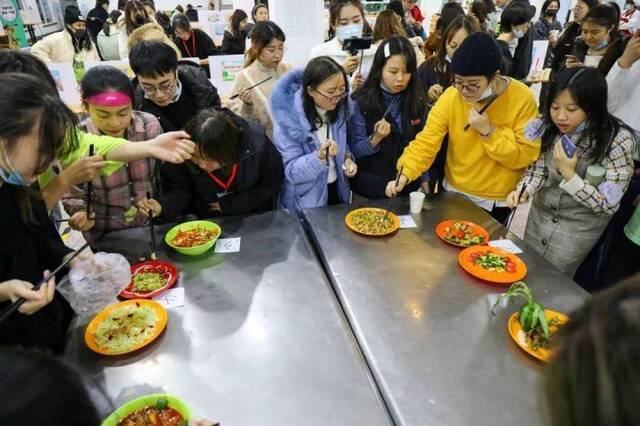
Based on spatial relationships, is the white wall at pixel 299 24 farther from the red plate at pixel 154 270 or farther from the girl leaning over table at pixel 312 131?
the red plate at pixel 154 270

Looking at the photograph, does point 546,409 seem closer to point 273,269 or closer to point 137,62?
point 273,269

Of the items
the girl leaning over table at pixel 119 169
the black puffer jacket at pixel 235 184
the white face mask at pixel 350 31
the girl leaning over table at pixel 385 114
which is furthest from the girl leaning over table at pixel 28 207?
the white face mask at pixel 350 31

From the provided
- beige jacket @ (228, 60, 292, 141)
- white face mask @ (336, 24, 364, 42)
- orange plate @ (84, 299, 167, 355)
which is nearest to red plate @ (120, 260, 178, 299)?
orange plate @ (84, 299, 167, 355)

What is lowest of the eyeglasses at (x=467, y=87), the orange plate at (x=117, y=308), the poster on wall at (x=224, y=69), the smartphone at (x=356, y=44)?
the orange plate at (x=117, y=308)

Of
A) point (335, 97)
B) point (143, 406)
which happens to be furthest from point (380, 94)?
point (143, 406)

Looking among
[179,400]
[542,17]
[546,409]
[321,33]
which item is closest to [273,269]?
[179,400]

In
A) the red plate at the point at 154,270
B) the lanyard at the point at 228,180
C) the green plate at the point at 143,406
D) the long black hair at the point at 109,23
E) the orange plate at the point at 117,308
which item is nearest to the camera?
the green plate at the point at 143,406

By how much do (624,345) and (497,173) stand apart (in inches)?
68.7

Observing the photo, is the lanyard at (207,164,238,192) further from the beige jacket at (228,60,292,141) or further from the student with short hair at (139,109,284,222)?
the beige jacket at (228,60,292,141)

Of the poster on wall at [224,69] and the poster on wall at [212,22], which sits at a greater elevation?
the poster on wall at [212,22]

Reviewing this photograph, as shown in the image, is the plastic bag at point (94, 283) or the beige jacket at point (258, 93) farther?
the beige jacket at point (258, 93)

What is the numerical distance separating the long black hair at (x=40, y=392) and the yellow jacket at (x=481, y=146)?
181cm

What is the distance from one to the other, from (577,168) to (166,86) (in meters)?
2.09

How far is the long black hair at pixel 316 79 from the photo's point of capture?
1983 millimetres
